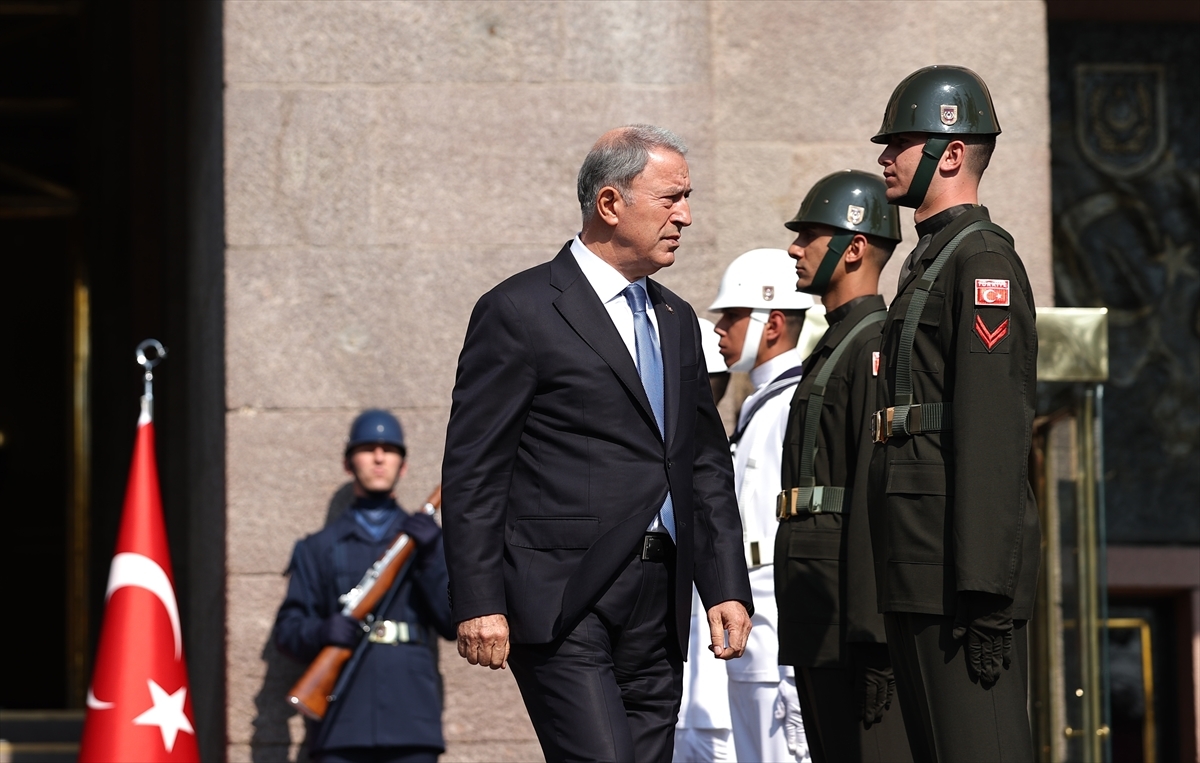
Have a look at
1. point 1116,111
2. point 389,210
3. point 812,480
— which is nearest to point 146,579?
point 389,210

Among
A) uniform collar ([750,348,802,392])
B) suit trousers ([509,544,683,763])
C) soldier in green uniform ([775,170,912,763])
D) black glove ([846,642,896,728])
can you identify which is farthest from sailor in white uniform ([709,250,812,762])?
suit trousers ([509,544,683,763])

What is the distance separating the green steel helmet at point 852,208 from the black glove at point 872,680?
1618mm

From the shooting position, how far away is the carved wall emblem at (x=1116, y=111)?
10.1 meters

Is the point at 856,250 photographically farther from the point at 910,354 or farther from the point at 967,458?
the point at 967,458

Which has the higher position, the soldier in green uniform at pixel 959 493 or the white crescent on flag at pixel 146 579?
the soldier in green uniform at pixel 959 493

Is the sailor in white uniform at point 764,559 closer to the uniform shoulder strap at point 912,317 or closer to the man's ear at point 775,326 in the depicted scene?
the man's ear at point 775,326

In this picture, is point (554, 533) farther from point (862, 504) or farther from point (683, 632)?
point (862, 504)

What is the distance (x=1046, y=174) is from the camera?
8.14 m

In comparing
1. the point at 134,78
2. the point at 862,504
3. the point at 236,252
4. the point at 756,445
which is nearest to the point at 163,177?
the point at 134,78

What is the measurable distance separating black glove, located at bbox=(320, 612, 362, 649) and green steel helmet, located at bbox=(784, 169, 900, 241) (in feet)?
7.67

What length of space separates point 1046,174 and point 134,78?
23.1 ft

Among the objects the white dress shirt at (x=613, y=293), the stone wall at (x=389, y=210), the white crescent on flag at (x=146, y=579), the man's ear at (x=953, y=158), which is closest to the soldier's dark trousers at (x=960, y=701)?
the white dress shirt at (x=613, y=293)

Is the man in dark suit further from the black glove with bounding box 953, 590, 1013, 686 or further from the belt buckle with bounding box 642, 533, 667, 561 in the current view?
the black glove with bounding box 953, 590, 1013, 686

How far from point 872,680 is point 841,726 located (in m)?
0.18
